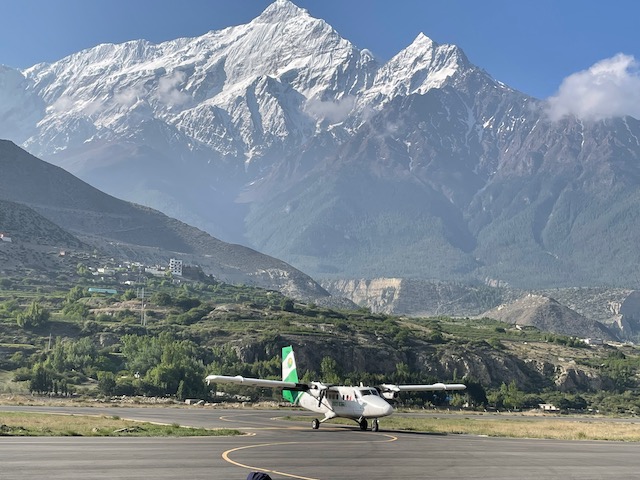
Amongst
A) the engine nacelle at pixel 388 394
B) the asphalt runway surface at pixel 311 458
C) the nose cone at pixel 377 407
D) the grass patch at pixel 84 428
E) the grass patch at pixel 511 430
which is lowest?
the asphalt runway surface at pixel 311 458

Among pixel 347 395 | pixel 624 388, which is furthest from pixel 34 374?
pixel 624 388

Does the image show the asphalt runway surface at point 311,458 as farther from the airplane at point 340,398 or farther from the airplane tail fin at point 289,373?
the airplane tail fin at point 289,373

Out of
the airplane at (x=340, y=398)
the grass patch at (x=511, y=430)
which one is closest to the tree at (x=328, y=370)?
the grass patch at (x=511, y=430)

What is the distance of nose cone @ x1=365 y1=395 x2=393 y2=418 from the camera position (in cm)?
6894

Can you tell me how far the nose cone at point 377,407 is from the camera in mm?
68938

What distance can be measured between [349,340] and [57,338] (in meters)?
58.6

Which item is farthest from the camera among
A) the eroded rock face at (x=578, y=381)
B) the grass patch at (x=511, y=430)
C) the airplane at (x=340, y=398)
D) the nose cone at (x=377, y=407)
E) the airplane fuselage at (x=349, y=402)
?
the eroded rock face at (x=578, y=381)

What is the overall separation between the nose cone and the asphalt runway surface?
19.7ft

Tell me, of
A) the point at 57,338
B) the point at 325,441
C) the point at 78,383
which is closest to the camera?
the point at 325,441

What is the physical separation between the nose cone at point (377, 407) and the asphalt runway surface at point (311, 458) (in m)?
6.01

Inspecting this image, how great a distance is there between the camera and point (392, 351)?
188125 millimetres

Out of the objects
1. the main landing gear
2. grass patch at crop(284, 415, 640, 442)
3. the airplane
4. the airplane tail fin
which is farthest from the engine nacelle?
the airplane tail fin

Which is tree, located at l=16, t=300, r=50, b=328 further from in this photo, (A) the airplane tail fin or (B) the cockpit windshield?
(B) the cockpit windshield

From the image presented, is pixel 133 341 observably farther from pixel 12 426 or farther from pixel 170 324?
pixel 12 426
